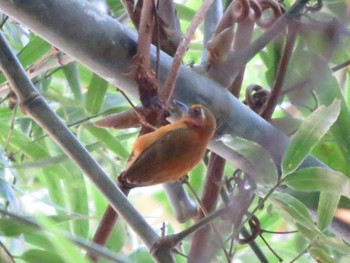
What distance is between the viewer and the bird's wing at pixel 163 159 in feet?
1.12

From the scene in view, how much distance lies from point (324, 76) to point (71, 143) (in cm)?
18

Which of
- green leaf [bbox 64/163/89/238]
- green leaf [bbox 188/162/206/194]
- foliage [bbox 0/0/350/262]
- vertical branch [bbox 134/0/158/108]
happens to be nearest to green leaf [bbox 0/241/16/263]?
foliage [bbox 0/0/350/262]

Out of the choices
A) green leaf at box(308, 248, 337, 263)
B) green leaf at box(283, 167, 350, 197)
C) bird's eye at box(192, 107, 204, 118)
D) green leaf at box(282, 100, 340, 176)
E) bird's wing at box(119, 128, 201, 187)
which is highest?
bird's eye at box(192, 107, 204, 118)

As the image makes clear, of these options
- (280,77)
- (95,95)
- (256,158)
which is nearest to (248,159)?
(256,158)

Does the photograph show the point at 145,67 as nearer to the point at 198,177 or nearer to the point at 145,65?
the point at 145,65

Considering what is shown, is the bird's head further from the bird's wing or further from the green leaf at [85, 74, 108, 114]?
the green leaf at [85, 74, 108, 114]

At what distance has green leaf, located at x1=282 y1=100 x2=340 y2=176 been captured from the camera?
408 millimetres

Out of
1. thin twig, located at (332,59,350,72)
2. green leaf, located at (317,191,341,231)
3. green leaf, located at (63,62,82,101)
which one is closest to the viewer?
green leaf, located at (317,191,341,231)

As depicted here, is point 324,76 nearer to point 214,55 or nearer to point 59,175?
point 214,55

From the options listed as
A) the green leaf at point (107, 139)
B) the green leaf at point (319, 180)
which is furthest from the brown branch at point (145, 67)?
the green leaf at point (107, 139)

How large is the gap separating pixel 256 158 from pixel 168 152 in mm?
95

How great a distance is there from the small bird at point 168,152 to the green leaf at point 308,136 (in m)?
0.08

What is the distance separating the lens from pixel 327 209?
45 cm

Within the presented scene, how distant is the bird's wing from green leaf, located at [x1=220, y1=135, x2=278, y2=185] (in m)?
0.07
